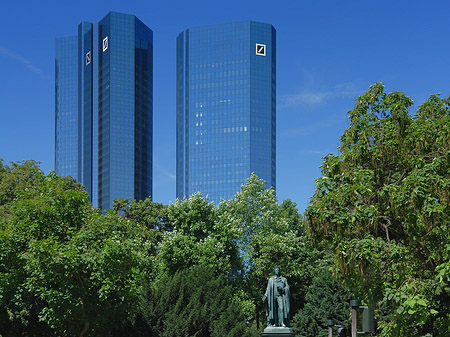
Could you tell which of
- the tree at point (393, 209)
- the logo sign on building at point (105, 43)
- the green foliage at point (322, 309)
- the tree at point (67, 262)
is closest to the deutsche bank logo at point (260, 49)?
the logo sign on building at point (105, 43)

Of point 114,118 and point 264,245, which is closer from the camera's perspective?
point 264,245

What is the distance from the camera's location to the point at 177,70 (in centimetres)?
19638

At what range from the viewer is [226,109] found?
180 meters

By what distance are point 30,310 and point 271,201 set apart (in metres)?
25.1

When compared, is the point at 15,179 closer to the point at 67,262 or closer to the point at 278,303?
the point at 67,262

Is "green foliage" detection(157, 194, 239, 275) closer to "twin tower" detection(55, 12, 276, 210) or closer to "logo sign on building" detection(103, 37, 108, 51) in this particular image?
"twin tower" detection(55, 12, 276, 210)

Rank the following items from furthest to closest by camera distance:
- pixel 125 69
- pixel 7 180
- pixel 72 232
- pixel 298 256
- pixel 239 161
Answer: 1. pixel 125 69
2. pixel 239 161
3. pixel 7 180
4. pixel 298 256
5. pixel 72 232

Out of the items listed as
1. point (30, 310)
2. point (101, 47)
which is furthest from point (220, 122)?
point (30, 310)

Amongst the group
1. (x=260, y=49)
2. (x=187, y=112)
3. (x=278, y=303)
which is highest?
(x=260, y=49)

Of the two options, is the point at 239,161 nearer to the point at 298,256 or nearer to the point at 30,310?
the point at 298,256

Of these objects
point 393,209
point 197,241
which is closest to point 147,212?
point 197,241

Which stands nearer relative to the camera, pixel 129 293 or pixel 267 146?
pixel 129 293

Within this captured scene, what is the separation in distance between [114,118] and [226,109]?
106ft

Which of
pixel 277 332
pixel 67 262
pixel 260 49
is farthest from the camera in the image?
pixel 260 49
